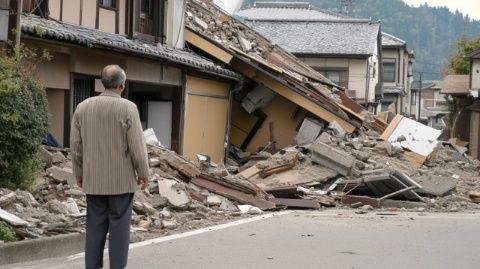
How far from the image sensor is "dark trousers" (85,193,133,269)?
7.02 metres

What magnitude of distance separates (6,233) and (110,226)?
2264mm

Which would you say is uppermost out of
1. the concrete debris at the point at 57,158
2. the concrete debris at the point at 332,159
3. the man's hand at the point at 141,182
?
the man's hand at the point at 141,182

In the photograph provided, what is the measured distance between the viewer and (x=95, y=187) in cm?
694

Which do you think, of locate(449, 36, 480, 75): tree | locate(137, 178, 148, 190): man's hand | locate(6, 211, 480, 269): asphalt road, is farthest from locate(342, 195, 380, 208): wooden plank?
locate(449, 36, 480, 75): tree

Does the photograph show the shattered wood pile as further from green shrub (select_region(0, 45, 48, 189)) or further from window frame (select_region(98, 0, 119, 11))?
green shrub (select_region(0, 45, 48, 189))

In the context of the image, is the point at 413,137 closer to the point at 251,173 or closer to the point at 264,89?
the point at 264,89

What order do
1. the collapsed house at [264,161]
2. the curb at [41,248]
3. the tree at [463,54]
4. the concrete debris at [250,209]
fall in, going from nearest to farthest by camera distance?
the curb at [41,248]
the collapsed house at [264,161]
the concrete debris at [250,209]
the tree at [463,54]

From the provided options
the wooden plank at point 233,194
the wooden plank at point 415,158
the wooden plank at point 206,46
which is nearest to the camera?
the wooden plank at point 233,194

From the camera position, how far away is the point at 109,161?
6938mm

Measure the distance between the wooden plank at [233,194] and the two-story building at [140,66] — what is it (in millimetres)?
2959

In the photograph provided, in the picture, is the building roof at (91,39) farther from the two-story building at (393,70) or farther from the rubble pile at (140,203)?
the two-story building at (393,70)

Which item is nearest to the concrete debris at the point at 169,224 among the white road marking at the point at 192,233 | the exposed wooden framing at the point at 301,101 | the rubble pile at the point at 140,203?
the rubble pile at the point at 140,203

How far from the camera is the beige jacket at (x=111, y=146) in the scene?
6.93 metres

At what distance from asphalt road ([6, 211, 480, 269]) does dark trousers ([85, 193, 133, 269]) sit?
121 centimetres
